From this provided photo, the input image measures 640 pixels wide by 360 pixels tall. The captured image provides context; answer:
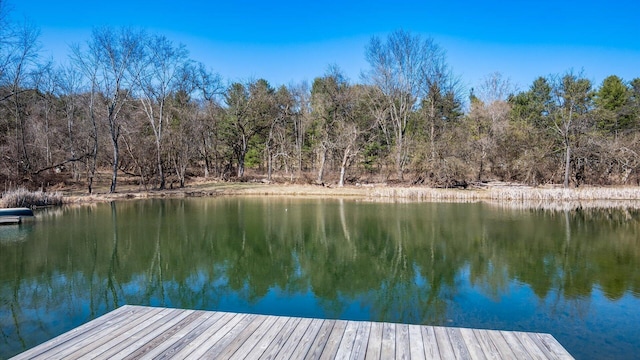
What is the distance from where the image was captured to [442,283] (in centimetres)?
920

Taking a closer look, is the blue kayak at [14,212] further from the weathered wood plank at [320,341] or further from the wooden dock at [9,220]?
the weathered wood plank at [320,341]

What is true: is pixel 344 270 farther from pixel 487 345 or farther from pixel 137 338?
pixel 137 338

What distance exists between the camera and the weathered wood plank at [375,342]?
4230 mm

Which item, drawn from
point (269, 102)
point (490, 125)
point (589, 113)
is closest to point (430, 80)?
point (490, 125)

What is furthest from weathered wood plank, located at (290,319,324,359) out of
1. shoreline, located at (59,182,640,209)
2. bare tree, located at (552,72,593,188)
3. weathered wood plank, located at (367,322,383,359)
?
bare tree, located at (552,72,593,188)

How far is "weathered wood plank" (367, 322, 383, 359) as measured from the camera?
423 cm

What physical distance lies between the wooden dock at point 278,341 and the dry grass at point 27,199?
18.7 meters

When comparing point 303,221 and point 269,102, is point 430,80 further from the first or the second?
point 303,221

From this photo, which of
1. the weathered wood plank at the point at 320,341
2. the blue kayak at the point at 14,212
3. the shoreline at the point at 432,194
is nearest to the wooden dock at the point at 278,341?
the weathered wood plank at the point at 320,341

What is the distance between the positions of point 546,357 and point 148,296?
23.6ft

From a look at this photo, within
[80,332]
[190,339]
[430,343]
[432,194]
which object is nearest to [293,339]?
[190,339]

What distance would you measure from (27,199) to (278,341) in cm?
2148

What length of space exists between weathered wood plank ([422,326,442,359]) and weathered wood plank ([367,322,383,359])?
492 millimetres

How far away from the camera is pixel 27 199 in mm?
A: 20516
